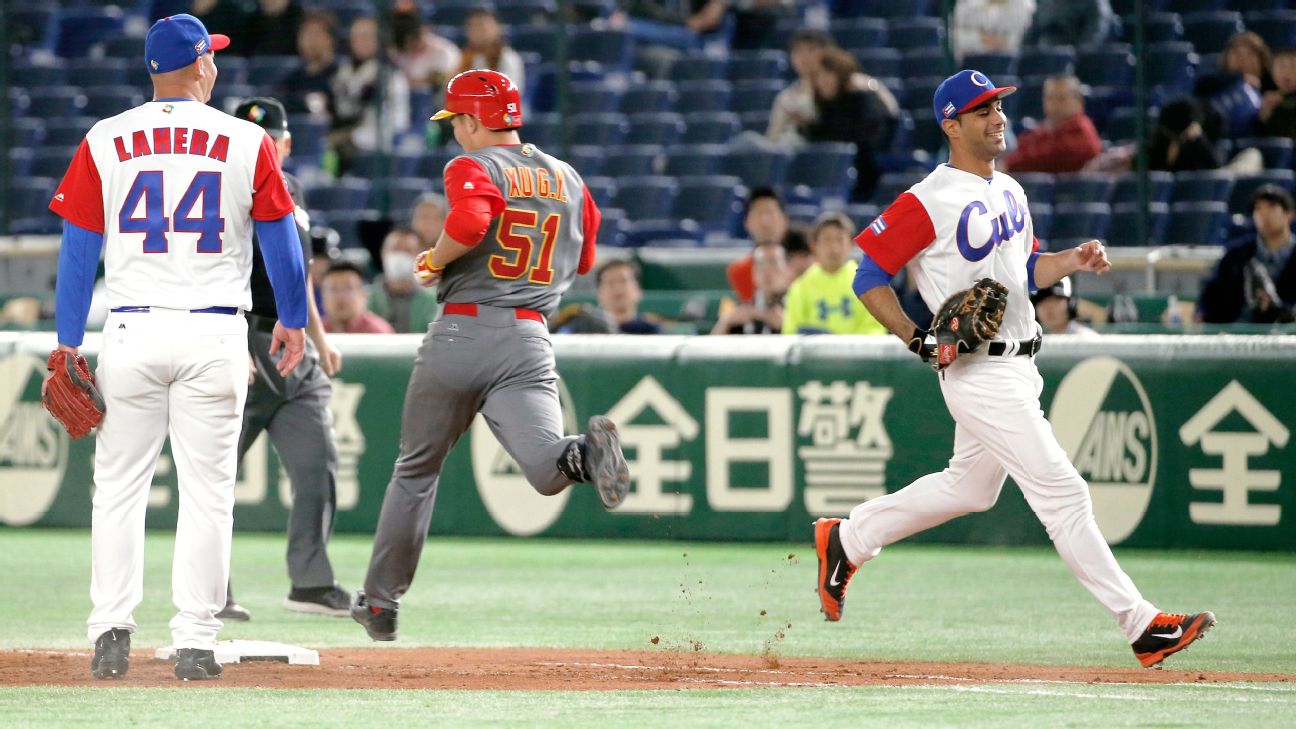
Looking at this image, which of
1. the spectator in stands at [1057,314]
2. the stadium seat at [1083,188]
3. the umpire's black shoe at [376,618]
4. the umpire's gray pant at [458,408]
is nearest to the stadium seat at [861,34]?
the stadium seat at [1083,188]

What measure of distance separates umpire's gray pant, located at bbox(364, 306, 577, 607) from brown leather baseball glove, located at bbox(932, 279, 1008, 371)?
50.7 inches

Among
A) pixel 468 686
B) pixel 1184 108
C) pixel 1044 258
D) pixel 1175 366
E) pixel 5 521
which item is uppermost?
pixel 1184 108

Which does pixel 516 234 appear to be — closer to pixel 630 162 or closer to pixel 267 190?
pixel 267 190

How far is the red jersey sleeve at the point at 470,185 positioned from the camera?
6.43 m

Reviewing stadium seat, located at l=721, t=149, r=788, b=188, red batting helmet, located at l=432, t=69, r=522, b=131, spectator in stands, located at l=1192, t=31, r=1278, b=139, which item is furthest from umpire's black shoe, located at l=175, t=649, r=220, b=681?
stadium seat, located at l=721, t=149, r=788, b=188

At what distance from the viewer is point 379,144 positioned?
15.0 meters

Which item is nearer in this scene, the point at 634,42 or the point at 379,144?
the point at 379,144

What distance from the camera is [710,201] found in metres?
15.2

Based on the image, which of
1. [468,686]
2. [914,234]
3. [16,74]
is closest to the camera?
[468,686]

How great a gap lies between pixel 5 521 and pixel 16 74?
7.28 m

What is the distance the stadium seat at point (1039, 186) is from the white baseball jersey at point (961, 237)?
7.06 metres

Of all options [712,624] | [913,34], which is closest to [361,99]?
[913,34]

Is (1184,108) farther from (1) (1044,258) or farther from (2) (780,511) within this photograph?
(1) (1044,258)

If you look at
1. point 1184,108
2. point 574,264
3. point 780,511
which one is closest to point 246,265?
point 574,264
